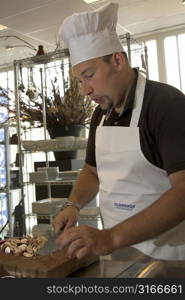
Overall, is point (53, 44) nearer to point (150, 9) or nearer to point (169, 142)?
point (150, 9)

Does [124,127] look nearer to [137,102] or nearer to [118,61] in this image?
[137,102]

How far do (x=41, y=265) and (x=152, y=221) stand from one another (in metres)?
0.28

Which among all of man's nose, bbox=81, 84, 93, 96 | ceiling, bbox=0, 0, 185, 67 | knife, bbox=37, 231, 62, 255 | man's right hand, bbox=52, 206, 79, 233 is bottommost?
knife, bbox=37, 231, 62, 255

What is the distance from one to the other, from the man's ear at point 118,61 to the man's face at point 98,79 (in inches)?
0.6

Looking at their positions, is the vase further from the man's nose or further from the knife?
the knife

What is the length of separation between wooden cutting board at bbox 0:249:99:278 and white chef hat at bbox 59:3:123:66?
59 centimetres

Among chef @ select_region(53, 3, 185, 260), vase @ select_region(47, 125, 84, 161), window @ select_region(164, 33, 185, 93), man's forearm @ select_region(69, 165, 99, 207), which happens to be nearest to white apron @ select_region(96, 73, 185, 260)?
chef @ select_region(53, 3, 185, 260)

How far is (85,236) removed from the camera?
0.80 meters

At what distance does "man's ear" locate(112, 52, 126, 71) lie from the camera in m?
1.08

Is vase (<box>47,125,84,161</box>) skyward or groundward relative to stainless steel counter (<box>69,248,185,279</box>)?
skyward

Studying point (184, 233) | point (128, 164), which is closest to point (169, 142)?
point (128, 164)

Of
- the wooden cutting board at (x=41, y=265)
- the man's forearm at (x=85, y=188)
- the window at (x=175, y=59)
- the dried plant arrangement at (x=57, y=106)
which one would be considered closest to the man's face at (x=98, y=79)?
the man's forearm at (x=85, y=188)

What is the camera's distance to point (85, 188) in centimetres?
132

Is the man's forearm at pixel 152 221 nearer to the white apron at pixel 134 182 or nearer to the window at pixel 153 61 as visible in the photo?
the white apron at pixel 134 182
